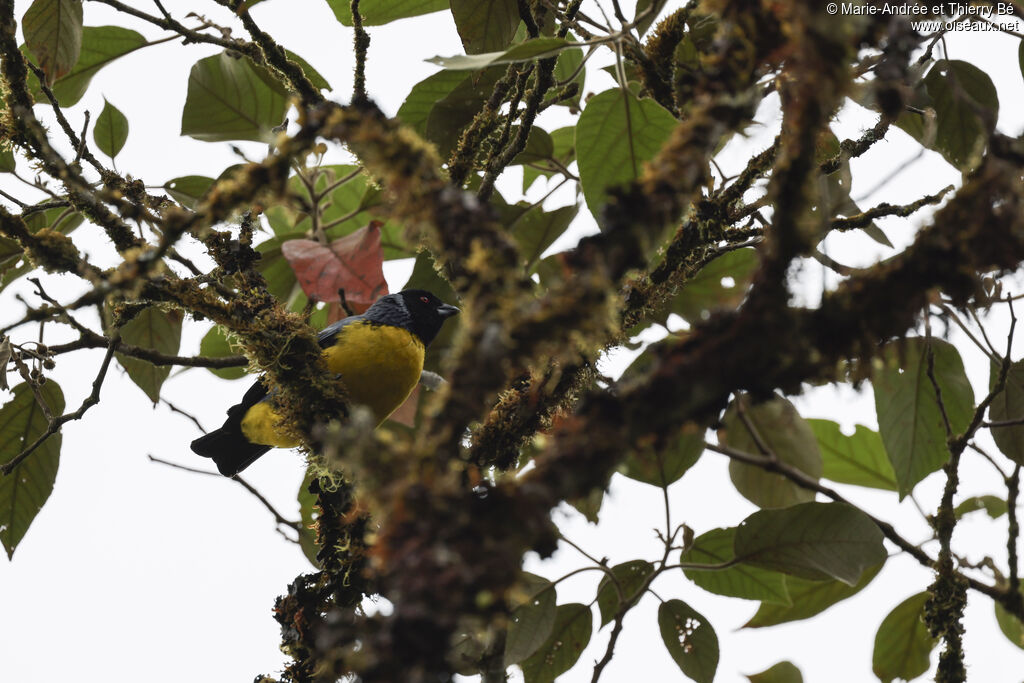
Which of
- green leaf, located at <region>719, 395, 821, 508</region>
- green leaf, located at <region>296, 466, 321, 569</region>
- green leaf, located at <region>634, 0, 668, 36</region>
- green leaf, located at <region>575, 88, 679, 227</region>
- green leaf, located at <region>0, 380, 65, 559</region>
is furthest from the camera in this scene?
green leaf, located at <region>296, 466, 321, 569</region>

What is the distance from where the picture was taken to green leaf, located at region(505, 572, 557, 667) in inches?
98.7

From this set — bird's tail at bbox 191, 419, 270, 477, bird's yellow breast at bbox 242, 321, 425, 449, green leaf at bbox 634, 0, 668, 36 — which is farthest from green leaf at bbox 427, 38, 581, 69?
bird's tail at bbox 191, 419, 270, 477

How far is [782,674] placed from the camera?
2896 mm

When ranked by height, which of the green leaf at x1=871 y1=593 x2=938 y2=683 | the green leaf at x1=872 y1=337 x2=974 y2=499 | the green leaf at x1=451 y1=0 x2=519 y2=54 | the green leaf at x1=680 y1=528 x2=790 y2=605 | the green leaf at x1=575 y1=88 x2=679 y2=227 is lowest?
the green leaf at x1=871 y1=593 x2=938 y2=683

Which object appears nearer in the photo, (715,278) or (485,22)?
(485,22)

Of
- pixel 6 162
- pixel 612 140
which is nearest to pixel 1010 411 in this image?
pixel 612 140

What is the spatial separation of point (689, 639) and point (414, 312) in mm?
1844

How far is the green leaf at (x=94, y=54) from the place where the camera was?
3.10 meters

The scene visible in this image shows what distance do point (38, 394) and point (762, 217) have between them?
2222mm

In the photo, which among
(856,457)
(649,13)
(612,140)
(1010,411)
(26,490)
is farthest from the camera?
(856,457)

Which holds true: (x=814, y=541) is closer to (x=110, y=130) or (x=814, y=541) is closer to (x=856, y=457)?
(x=856, y=457)

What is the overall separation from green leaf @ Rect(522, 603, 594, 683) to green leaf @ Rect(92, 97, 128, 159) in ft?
7.41

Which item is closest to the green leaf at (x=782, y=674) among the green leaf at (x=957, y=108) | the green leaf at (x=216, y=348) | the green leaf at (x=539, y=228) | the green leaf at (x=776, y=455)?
the green leaf at (x=776, y=455)

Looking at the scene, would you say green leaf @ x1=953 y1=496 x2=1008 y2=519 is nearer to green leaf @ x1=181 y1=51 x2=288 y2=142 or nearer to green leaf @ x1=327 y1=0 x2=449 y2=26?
green leaf @ x1=327 y1=0 x2=449 y2=26
